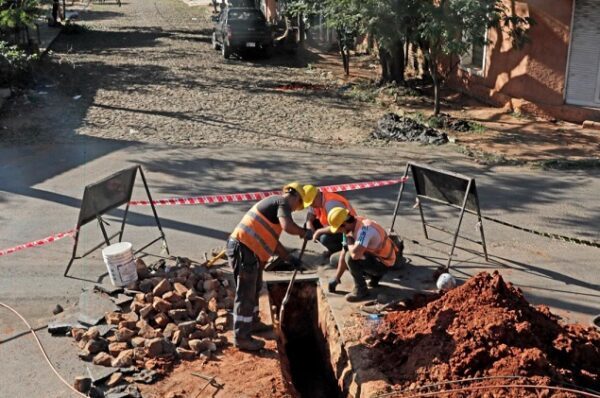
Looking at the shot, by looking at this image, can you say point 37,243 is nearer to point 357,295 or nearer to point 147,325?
point 147,325

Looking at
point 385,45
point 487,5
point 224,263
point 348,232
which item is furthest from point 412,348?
point 385,45

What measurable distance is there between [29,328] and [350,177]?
6526 mm

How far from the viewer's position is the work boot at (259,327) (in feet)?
23.6

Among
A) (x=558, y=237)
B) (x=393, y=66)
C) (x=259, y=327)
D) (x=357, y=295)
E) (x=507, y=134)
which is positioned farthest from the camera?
(x=393, y=66)

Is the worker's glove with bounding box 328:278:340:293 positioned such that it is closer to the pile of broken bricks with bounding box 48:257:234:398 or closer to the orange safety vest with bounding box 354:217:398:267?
the orange safety vest with bounding box 354:217:398:267

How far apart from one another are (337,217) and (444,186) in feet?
6.60

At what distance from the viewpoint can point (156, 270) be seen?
838 cm

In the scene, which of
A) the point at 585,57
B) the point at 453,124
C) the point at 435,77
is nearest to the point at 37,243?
the point at 453,124

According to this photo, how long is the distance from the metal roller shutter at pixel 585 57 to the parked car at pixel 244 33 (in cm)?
1217

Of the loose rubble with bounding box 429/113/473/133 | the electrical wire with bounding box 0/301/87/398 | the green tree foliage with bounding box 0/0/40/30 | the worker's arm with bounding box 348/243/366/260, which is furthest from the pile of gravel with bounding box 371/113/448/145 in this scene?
the green tree foliage with bounding box 0/0/40/30

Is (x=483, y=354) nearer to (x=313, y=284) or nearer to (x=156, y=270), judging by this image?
(x=313, y=284)

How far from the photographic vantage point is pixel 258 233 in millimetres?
6949

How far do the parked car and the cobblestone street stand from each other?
51cm

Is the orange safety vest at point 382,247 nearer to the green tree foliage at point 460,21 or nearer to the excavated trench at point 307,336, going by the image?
the excavated trench at point 307,336
